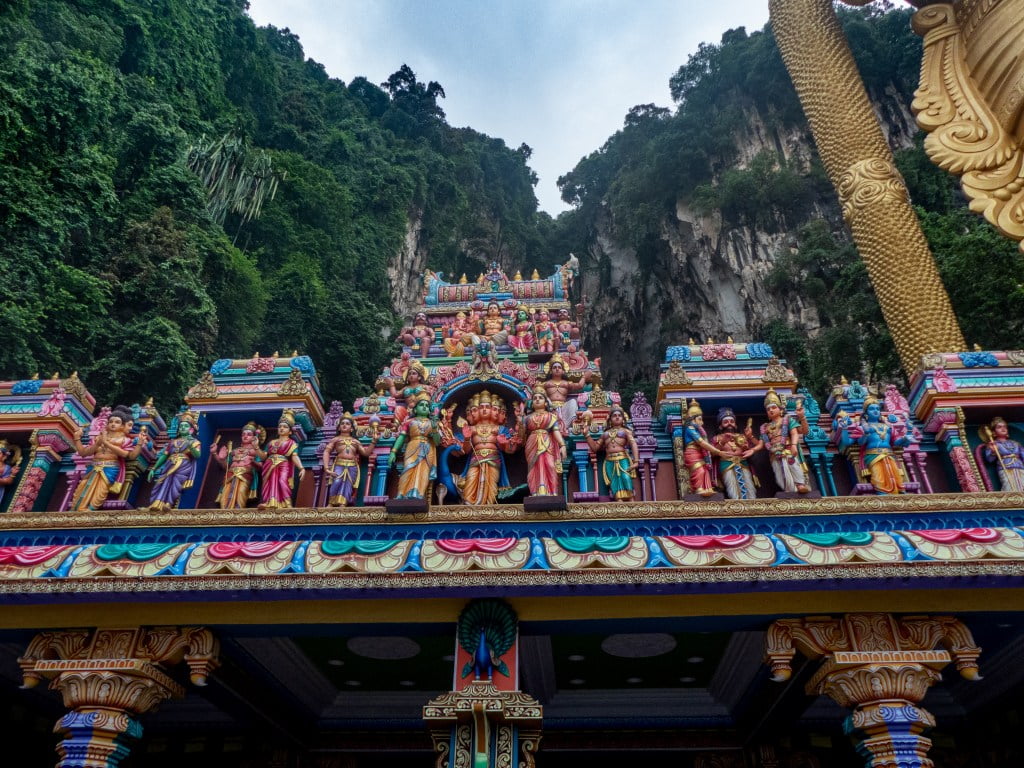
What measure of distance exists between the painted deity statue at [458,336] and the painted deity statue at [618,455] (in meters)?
3.56

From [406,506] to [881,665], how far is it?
4.74 meters

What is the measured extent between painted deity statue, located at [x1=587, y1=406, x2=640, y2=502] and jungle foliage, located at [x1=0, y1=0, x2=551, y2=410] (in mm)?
15752

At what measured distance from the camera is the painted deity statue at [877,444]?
8.78 meters

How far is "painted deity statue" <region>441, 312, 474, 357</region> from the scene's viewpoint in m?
12.5

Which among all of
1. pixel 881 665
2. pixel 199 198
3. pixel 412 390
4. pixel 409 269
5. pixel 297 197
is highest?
pixel 409 269

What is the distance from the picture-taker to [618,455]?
30.5ft

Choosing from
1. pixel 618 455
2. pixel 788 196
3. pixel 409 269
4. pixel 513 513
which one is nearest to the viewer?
pixel 513 513

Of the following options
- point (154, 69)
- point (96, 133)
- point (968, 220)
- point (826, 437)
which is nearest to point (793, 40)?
point (968, 220)

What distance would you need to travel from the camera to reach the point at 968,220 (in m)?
20.9

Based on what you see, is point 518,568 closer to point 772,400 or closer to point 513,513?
point 513,513

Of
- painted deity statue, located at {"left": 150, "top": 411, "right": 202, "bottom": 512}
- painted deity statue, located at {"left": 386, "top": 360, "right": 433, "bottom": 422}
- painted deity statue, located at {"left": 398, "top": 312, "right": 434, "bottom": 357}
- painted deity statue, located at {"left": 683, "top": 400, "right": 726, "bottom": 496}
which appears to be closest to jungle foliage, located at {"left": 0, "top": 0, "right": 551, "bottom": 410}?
painted deity statue, located at {"left": 398, "top": 312, "right": 434, "bottom": 357}

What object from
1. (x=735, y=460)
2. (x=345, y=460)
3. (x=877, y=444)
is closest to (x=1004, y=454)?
(x=877, y=444)

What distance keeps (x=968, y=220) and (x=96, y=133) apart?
1047 inches

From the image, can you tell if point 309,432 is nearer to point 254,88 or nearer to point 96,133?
point 96,133
